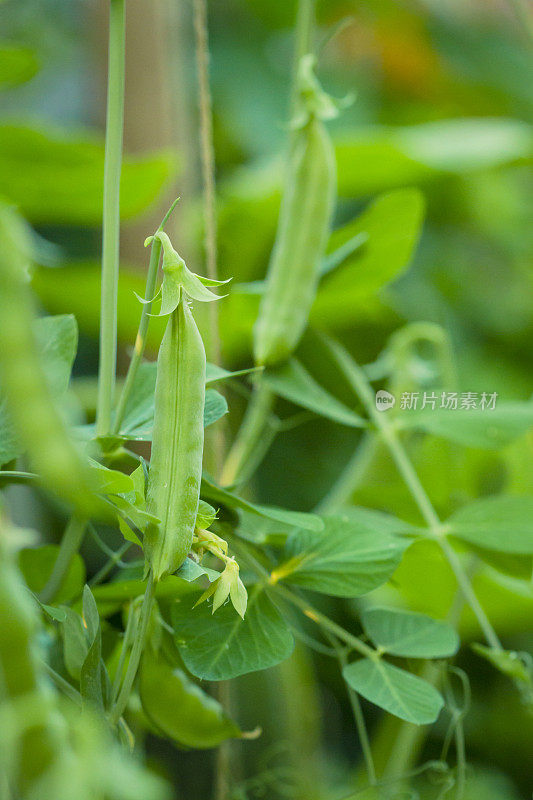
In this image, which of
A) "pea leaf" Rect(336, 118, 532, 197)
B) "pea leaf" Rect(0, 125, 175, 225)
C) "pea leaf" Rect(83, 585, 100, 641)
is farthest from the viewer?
"pea leaf" Rect(336, 118, 532, 197)

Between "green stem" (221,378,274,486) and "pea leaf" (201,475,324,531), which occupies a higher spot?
"pea leaf" (201,475,324,531)

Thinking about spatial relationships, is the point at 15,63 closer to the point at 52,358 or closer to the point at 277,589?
the point at 52,358

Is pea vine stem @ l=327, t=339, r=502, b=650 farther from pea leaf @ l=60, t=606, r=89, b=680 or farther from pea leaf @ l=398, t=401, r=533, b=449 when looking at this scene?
pea leaf @ l=60, t=606, r=89, b=680

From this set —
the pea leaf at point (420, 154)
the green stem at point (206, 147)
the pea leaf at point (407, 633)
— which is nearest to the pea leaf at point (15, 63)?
the green stem at point (206, 147)

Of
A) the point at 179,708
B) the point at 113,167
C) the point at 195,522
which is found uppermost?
the point at 113,167

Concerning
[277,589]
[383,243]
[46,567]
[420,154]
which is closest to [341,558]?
[277,589]

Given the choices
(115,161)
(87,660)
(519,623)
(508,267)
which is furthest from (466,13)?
(87,660)

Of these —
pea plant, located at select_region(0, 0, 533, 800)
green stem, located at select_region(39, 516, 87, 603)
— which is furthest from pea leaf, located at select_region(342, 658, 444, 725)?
green stem, located at select_region(39, 516, 87, 603)
